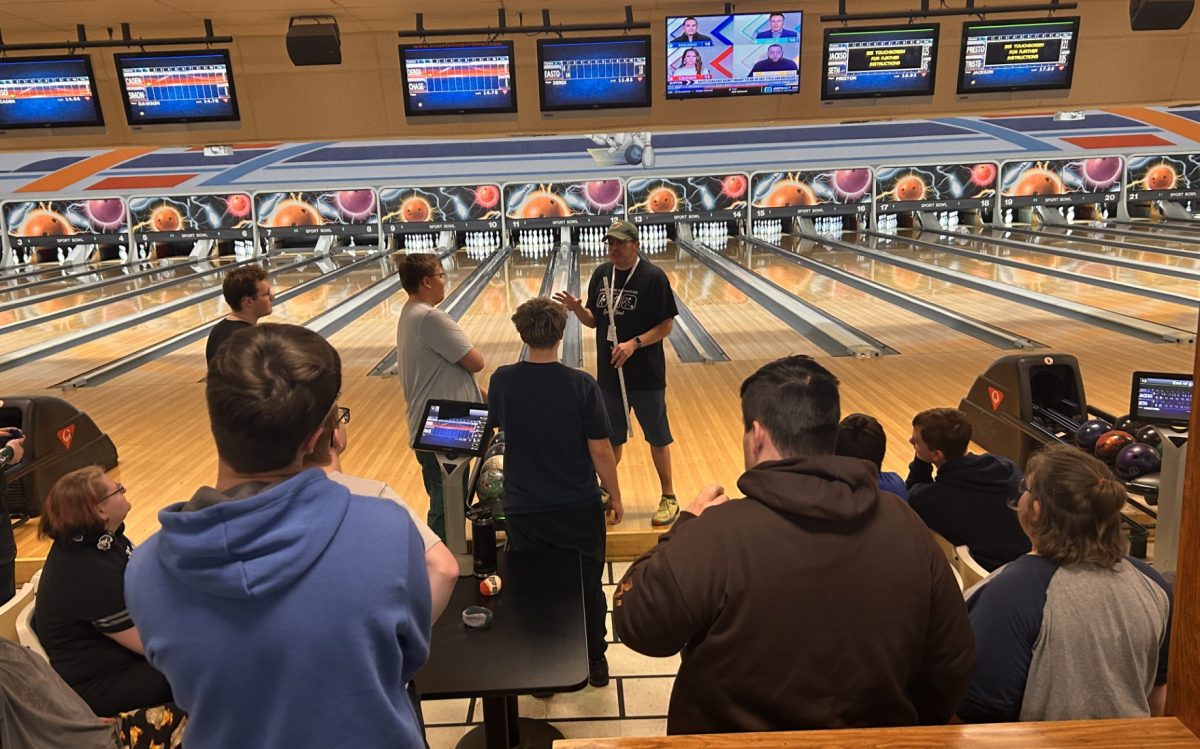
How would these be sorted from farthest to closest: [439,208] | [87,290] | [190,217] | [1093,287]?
[439,208]
[190,217]
[87,290]
[1093,287]

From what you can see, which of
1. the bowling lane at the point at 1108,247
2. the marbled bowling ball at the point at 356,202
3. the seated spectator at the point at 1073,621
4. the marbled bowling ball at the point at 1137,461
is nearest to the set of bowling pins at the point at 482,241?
the marbled bowling ball at the point at 356,202

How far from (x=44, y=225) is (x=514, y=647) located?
14.4m

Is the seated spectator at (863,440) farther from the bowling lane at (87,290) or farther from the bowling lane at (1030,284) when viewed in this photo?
the bowling lane at (87,290)

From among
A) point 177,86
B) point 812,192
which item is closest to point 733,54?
point 177,86

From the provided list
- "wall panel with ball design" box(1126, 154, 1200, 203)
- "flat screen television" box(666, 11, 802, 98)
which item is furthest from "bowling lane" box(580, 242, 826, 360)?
"wall panel with ball design" box(1126, 154, 1200, 203)

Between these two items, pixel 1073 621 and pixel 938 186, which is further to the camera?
pixel 938 186

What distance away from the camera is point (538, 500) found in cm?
234

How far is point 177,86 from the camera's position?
503 centimetres

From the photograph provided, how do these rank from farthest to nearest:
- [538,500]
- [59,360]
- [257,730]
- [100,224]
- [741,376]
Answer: [100,224], [59,360], [741,376], [538,500], [257,730]

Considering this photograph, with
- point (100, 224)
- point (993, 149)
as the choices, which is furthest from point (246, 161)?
point (993, 149)

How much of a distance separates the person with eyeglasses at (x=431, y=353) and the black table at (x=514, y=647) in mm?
709

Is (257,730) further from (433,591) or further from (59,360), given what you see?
(59,360)

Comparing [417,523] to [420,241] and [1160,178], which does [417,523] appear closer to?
[420,241]

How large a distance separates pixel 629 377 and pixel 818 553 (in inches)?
89.8
